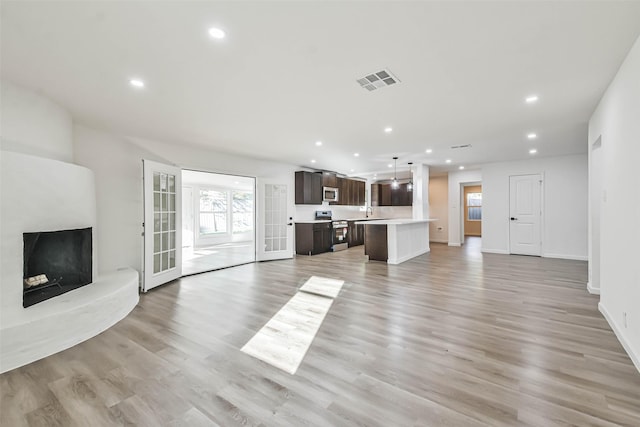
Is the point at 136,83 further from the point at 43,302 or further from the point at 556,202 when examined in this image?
the point at 556,202

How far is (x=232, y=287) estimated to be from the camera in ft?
15.2

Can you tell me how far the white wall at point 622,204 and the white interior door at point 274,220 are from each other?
6033mm

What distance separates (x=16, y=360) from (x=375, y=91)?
4.25 metres

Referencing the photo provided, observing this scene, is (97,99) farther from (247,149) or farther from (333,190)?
(333,190)

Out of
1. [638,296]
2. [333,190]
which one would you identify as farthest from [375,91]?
[333,190]

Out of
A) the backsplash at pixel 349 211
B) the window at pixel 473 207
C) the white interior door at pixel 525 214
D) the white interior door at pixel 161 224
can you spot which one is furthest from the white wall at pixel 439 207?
the white interior door at pixel 161 224

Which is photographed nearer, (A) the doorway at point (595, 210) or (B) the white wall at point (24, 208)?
(B) the white wall at point (24, 208)

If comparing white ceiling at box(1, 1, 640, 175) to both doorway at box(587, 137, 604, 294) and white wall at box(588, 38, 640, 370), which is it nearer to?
white wall at box(588, 38, 640, 370)

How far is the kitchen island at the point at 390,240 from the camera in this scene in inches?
258

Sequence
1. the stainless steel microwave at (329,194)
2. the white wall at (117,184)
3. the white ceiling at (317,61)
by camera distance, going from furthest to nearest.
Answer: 1. the stainless steel microwave at (329,194)
2. the white wall at (117,184)
3. the white ceiling at (317,61)

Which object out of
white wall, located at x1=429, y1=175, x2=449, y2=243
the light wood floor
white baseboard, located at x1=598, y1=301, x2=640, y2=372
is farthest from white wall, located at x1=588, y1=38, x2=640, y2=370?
white wall, located at x1=429, y1=175, x2=449, y2=243

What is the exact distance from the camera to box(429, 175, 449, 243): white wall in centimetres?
1093

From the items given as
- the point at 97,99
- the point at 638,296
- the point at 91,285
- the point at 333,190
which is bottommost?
the point at 91,285

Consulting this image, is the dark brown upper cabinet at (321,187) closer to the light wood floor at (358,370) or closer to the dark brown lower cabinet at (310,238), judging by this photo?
the dark brown lower cabinet at (310,238)
